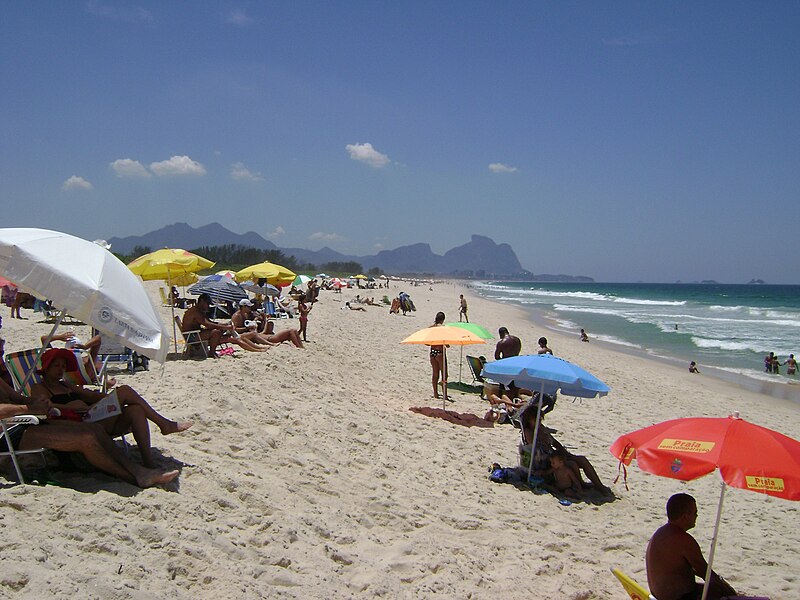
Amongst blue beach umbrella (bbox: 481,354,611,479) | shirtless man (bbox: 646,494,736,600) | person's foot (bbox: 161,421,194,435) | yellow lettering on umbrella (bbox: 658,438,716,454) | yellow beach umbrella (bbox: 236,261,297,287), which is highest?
yellow beach umbrella (bbox: 236,261,297,287)

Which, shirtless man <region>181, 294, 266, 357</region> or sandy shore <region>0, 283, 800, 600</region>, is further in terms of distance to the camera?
shirtless man <region>181, 294, 266, 357</region>

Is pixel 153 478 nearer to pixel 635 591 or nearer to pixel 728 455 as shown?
pixel 635 591

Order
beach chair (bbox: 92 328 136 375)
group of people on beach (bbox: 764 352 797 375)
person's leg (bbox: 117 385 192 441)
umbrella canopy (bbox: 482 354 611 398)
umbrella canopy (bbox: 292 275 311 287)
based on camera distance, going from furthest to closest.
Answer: umbrella canopy (bbox: 292 275 311 287), group of people on beach (bbox: 764 352 797 375), beach chair (bbox: 92 328 136 375), umbrella canopy (bbox: 482 354 611 398), person's leg (bbox: 117 385 192 441)

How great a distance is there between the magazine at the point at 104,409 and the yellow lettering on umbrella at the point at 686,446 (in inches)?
153

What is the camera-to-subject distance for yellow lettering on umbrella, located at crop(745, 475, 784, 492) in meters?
2.94

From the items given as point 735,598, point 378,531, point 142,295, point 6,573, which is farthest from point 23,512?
point 735,598

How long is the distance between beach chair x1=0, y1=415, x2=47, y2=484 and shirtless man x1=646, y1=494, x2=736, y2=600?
4.14 meters

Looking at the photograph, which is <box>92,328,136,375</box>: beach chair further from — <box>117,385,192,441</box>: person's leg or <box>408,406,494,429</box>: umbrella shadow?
<box>408,406,494,429</box>: umbrella shadow

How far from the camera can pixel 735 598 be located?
3.41m

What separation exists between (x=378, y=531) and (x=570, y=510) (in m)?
2.19

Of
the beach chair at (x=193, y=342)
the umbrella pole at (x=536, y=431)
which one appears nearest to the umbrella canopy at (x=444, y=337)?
the umbrella pole at (x=536, y=431)

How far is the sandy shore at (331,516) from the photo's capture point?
3.20 meters

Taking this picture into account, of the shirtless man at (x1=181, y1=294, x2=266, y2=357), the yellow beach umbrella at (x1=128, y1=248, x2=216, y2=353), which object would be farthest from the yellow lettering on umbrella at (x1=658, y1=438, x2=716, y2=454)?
the yellow beach umbrella at (x1=128, y1=248, x2=216, y2=353)

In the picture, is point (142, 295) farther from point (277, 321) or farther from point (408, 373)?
point (277, 321)
